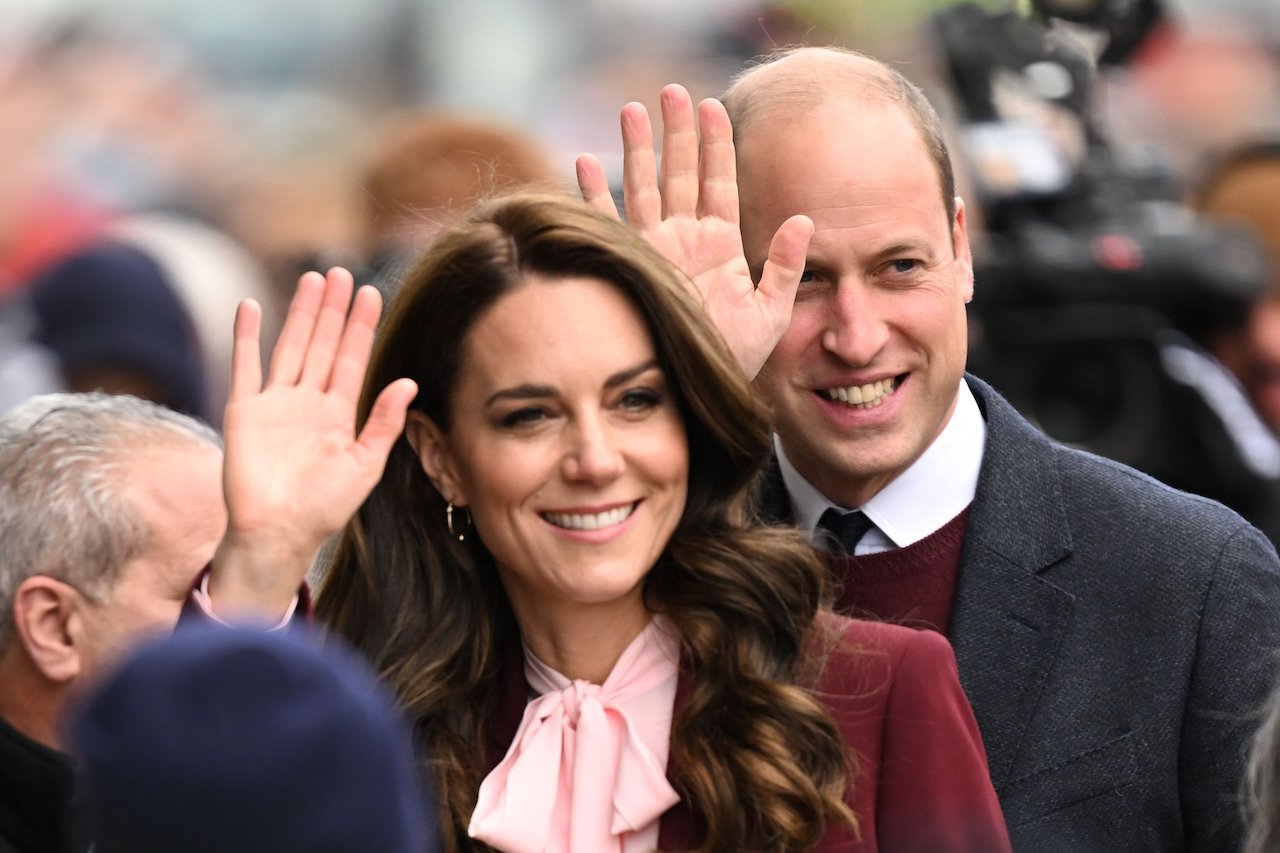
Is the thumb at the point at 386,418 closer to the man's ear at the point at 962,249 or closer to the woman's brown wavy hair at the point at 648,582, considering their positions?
the woman's brown wavy hair at the point at 648,582

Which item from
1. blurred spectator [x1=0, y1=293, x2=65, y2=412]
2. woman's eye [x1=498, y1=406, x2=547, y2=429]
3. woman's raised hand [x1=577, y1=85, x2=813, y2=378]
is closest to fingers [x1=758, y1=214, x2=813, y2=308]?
woman's raised hand [x1=577, y1=85, x2=813, y2=378]

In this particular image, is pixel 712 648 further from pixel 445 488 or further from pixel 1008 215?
pixel 1008 215

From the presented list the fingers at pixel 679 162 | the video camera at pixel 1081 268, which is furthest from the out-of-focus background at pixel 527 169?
the fingers at pixel 679 162

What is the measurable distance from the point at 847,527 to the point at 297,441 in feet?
2.99

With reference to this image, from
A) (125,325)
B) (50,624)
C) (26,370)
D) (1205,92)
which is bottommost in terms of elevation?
(1205,92)

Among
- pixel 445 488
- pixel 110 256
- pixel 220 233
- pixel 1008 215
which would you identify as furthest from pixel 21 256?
pixel 445 488

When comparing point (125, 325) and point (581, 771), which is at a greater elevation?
point (581, 771)

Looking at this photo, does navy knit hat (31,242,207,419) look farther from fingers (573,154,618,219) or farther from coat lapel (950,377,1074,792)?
coat lapel (950,377,1074,792)

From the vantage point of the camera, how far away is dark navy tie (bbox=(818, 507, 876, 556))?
3.53 meters

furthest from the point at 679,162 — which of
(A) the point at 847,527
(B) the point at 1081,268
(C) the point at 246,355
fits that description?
(B) the point at 1081,268

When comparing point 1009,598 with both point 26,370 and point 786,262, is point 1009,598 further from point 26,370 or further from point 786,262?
point 26,370

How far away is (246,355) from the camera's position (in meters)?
3.05

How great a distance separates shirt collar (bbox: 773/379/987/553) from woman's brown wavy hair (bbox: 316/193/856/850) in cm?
25

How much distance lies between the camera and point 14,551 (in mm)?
3480
